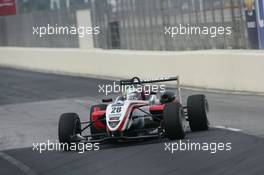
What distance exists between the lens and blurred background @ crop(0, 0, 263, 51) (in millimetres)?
24000

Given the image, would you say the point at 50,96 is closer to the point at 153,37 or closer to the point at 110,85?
the point at 110,85

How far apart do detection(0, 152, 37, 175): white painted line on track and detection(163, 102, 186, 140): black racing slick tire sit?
2177mm

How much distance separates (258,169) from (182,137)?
11.8ft

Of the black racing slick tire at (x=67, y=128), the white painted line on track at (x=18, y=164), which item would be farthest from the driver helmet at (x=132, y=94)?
the white painted line on track at (x=18, y=164)

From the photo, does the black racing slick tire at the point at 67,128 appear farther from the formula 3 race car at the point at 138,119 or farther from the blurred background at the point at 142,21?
the blurred background at the point at 142,21

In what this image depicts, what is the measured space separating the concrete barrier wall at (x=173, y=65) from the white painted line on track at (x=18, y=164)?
783 cm

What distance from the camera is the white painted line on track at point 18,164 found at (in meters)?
12.9

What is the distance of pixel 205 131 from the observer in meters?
15.4

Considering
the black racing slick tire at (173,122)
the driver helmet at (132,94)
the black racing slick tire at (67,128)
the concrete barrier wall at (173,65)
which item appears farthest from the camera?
the concrete barrier wall at (173,65)

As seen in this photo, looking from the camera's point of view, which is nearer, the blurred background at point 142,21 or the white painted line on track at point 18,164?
the white painted line on track at point 18,164

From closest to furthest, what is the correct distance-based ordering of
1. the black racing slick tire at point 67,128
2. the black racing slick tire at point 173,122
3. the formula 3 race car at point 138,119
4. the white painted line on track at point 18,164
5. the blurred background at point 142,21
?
the white painted line on track at point 18,164 → the black racing slick tire at point 173,122 → the formula 3 race car at point 138,119 → the black racing slick tire at point 67,128 → the blurred background at point 142,21

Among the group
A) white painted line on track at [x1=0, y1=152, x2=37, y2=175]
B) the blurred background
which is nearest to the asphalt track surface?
white painted line on track at [x1=0, y1=152, x2=37, y2=175]

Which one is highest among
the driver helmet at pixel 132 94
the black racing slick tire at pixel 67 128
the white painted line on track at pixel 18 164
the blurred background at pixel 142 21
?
the blurred background at pixel 142 21

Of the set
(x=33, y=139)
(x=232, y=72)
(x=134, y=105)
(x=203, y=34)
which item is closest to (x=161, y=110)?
(x=134, y=105)
